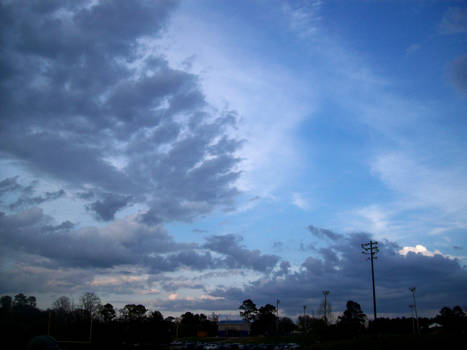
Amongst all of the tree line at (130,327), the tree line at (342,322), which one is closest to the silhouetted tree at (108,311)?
the tree line at (130,327)

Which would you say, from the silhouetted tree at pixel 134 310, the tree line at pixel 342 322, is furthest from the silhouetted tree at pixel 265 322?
the silhouetted tree at pixel 134 310

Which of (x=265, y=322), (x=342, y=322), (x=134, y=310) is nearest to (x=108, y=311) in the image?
(x=134, y=310)

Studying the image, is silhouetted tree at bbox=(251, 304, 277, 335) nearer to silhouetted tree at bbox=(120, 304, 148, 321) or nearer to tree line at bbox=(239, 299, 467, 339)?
tree line at bbox=(239, 299, 467, 339)

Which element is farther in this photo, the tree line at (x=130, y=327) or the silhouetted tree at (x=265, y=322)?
the silhouetted tree at (x=265, y=322)

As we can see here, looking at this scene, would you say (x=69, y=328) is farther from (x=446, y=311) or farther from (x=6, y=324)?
(x=446, y=311)

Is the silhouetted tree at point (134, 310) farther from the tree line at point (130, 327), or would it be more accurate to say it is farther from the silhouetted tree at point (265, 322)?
the silhouetted tree at point (265, 322)

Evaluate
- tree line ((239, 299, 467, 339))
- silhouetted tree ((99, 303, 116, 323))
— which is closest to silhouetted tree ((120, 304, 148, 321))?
silhouetted tree ((99, 303, 116, 323))

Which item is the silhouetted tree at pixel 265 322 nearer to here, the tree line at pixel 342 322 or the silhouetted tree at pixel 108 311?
the tree line at pixel 342 322

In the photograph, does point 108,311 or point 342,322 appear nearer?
point 342,322

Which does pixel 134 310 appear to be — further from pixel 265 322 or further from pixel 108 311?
pixel 265 322

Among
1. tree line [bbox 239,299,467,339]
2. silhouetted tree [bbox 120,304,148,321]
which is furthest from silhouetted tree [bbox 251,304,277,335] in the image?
silhouetted tree [bbox 120,304,148,321]

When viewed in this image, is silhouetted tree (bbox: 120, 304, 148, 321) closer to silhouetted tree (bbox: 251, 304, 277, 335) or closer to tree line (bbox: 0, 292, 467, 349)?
tree line (bbox: 0, 292, 467, 349)

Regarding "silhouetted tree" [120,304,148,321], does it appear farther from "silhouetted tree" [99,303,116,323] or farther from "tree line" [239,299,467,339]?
"tree line" [239,299,467,339]

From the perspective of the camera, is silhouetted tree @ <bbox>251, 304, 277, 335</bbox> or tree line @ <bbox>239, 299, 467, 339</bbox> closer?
tree line @ <bbox>239, 299, 467, 339</bbox>
